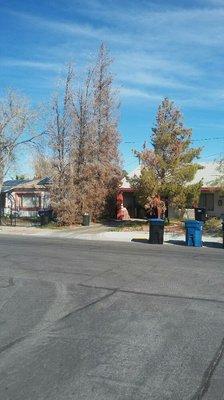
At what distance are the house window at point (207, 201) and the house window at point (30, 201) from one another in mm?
13527

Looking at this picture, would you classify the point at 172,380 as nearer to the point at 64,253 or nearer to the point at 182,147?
the point at 64,253

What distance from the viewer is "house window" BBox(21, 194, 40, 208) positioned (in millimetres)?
43000

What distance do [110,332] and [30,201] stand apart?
36299 mm

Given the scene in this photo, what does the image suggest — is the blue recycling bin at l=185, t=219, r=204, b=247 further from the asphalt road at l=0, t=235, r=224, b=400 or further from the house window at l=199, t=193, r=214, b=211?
the house window at l=199, t=193, r=214, b=211

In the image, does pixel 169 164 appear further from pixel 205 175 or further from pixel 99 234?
pixel 205 175

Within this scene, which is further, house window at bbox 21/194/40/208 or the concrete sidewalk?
house window at bbox 21/194/40/208

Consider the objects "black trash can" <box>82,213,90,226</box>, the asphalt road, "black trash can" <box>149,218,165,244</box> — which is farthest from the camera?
"black trash can" <box>82,213,90,226</box>

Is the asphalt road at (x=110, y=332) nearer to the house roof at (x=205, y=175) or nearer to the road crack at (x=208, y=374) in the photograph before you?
the road crack at (x=208, y=374)

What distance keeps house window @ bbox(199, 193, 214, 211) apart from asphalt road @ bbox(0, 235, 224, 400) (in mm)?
23222

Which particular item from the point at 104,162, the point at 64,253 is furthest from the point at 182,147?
the point at 64,253

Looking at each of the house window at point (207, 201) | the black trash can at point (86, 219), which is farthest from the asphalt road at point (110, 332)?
→ the house window at point (207, 201)

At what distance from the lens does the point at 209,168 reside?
41844 mm

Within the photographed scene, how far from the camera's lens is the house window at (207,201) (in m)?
37.8

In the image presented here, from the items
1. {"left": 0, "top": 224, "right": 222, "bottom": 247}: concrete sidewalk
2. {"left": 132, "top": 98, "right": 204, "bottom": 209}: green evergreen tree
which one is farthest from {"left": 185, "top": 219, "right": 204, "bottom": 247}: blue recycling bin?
{"left": 132, "top": 98, "right": 204, "bottom": 209}: green evergreen tree
